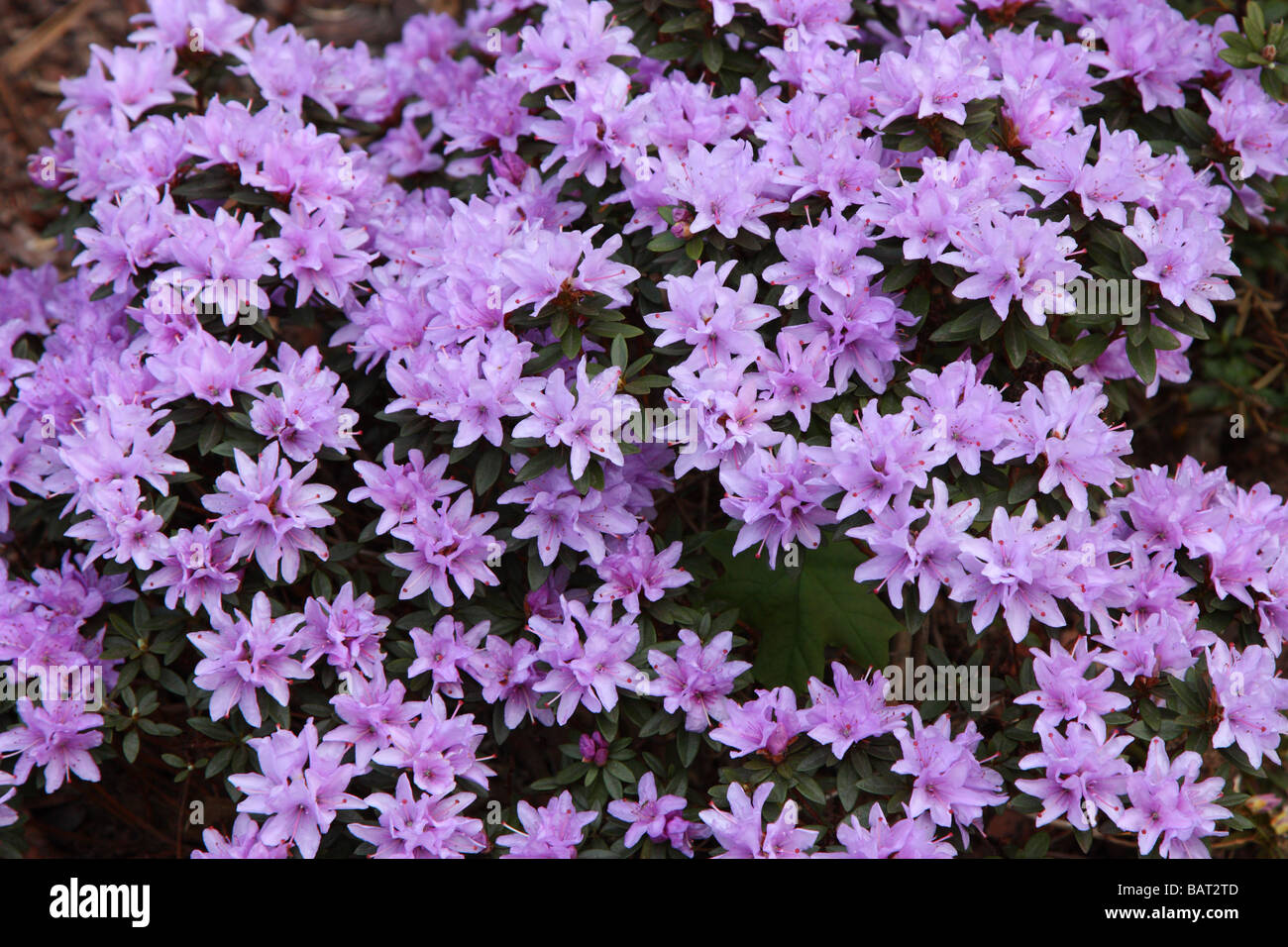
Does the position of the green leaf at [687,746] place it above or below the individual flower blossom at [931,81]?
below

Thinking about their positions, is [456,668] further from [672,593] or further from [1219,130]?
[1219,130]

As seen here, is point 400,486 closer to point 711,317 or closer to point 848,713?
point 711,317

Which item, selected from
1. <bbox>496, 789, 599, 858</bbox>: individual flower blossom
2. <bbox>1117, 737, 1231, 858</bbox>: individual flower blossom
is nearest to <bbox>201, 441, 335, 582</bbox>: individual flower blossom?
<bbox>496, 789, 599, 858</bbox>: individual flower blossom

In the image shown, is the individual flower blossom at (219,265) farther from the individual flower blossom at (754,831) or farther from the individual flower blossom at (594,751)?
the individual flower blossom at (754,831)

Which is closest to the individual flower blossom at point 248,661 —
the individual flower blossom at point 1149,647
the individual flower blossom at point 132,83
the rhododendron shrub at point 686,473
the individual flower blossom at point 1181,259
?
the rhododendron shrub at point 686,473
